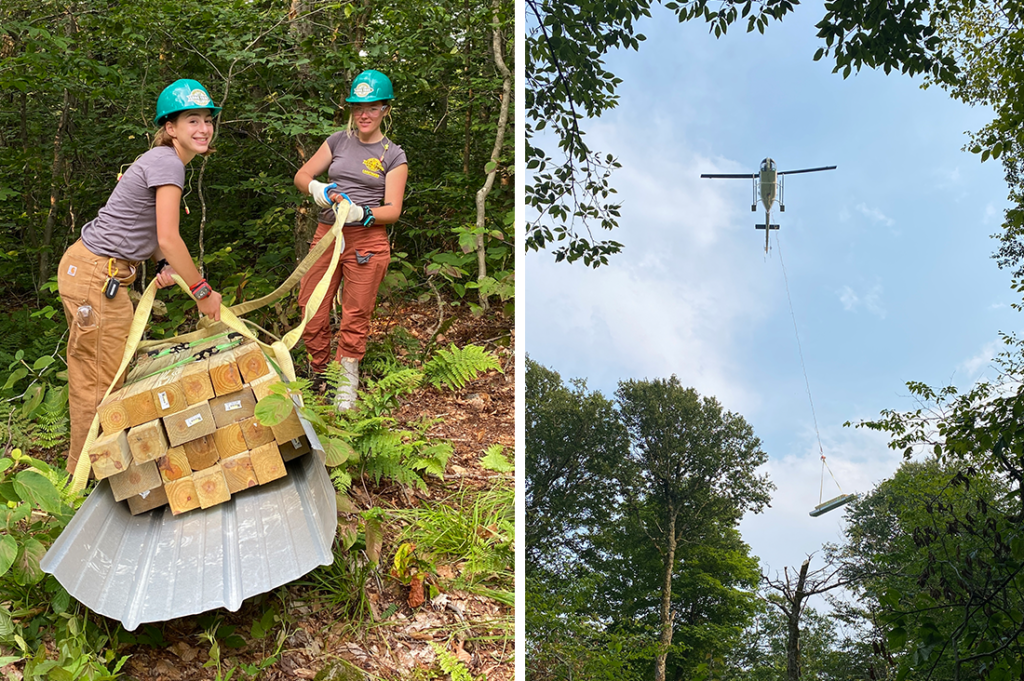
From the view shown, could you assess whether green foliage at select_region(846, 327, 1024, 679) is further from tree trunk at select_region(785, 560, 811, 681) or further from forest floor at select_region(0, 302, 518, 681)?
forest floor at select_region(0, 302, 518, 681)

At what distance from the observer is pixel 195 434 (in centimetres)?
289

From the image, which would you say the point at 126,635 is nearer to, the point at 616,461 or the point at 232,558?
the point at 232,558

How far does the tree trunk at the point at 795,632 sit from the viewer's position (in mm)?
2832

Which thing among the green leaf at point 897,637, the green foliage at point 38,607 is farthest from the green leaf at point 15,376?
the green leaf at point 897,637

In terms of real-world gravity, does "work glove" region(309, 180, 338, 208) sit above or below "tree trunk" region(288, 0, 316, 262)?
below

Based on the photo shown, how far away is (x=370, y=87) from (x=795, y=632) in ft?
10.6

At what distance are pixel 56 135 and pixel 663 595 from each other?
5.59 meters

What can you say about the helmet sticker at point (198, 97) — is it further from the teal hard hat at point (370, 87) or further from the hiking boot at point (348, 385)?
the hiking boot at point (348, 385)

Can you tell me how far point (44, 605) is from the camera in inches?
115

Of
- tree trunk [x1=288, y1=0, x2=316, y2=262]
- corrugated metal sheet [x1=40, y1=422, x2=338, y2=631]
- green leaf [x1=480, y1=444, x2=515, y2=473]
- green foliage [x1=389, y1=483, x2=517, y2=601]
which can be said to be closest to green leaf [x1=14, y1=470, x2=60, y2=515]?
corrugated metal sheet [x1=40, y1=422, x2=338, y2=631]

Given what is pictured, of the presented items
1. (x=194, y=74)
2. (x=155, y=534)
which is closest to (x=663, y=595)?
(x=155, y=534)

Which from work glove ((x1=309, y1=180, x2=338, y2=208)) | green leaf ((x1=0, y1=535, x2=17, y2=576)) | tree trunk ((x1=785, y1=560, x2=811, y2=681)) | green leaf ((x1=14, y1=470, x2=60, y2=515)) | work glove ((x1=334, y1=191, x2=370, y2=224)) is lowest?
tree trunk ((x1=785, y1=560, x2=811, y2=681))

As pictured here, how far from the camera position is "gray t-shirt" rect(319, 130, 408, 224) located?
4.09 meters

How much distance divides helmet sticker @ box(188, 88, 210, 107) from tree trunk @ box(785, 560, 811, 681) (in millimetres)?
3223
